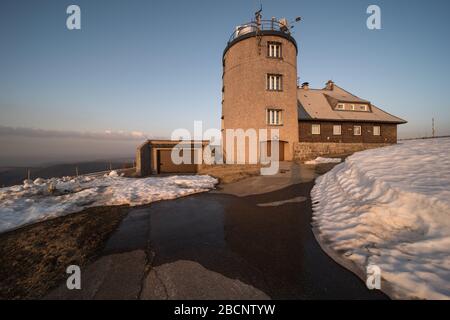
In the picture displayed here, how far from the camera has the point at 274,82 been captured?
63.2 feet

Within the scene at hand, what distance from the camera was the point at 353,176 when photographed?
7.79 metres

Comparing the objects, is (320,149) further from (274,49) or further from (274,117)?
(274,49)

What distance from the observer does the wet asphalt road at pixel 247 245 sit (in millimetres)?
2879

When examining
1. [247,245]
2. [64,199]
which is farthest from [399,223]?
[64,199]

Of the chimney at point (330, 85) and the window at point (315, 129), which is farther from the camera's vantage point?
the chimney at point (330, 85)

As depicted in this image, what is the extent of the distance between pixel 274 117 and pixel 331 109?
33.8ft

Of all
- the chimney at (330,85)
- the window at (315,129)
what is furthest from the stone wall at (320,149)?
the chimney at (330,85)

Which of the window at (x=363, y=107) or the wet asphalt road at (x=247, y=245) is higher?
the window at (x=363, y=107)

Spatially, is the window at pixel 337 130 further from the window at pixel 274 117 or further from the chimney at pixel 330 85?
the chimney at pixel 330 85

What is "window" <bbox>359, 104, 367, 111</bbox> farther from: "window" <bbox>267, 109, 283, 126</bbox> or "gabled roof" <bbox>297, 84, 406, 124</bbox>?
"window" <bbox>267, 109, 283, 126</bbox>

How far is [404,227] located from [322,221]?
1.73 m

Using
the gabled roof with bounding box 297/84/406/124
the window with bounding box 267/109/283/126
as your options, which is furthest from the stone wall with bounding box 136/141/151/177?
the gabled roof with bounding box 297/84/406/124

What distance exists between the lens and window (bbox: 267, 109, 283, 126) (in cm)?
1900

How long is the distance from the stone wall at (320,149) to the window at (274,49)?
9.79 metres
